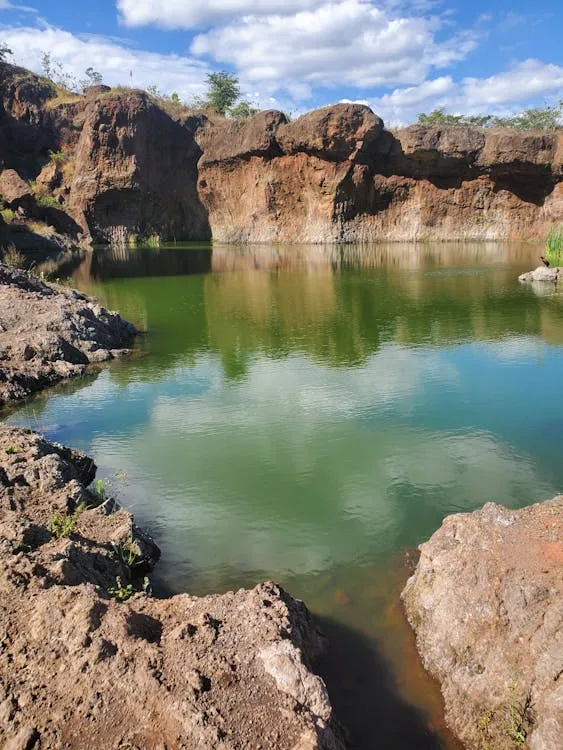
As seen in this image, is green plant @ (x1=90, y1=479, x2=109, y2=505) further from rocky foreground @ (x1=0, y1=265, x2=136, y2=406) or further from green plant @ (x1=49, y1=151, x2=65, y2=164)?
green plant @ (x1=49, y1=151, x2=65, y2=164)

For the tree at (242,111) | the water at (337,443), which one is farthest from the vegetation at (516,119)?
the water at (337,443)

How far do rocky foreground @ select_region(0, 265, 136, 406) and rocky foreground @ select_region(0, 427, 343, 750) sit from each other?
6632mm

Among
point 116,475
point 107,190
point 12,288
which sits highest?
point 107,190

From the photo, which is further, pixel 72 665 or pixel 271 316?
pixel 271 316

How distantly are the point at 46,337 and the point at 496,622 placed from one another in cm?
994

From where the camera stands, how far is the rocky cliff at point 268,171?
1460 inches

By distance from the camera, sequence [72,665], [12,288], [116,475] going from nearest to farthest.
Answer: [72,665] < [116,475] < [12,288]

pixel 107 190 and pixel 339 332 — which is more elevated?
pixel 107 190

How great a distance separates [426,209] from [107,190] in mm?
22419

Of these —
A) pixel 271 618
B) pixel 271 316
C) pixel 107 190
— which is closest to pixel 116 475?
pixel 271 618

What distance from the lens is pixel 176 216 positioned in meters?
47.5

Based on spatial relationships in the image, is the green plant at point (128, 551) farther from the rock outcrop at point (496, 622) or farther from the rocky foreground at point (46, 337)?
the rocky foreground at point (46, 337)

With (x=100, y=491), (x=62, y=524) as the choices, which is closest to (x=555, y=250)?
(x=100, y=491)

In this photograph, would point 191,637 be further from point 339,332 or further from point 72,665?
point 339,332
